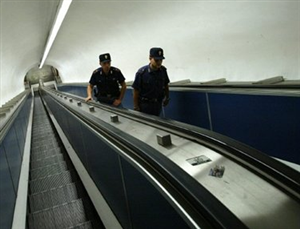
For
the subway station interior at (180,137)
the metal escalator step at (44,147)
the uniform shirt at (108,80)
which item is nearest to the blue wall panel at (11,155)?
the subway station interior at (180,137)

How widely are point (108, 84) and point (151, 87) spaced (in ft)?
4.06

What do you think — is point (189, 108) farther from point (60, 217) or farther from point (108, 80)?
point (60, 217)

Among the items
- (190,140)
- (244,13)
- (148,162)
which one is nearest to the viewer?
(148,162)

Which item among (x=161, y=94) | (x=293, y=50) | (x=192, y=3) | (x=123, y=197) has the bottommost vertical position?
(x=123, y=197)

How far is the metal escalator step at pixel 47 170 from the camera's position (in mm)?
4344

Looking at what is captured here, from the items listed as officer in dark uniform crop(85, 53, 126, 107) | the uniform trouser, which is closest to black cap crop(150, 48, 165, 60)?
the uniform trouser

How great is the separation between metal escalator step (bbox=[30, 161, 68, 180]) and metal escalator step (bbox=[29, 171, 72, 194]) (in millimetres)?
322

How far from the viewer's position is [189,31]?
5.63m

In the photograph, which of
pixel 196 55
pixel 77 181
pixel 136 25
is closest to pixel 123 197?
pixel 77 181

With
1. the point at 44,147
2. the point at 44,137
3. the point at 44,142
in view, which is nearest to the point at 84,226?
the point at 44,147

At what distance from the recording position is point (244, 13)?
13.7 ft

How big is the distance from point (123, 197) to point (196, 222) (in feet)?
3.49

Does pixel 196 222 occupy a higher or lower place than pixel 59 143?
higher

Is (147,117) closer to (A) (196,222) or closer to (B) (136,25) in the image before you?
(A) (196,222)
